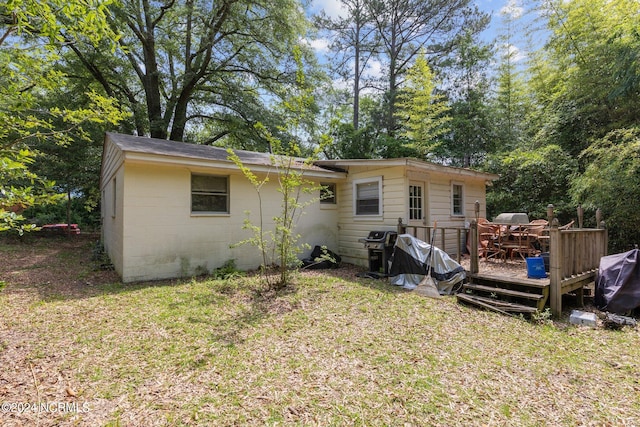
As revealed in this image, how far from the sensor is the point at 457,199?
8828mm

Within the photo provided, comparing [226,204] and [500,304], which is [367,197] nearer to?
[226,204]

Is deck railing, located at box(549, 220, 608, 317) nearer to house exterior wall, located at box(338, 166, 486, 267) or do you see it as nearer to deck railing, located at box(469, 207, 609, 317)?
deck railing, located at box(469, 207, 609, 317)

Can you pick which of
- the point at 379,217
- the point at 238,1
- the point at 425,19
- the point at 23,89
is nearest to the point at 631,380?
the point at 379,217

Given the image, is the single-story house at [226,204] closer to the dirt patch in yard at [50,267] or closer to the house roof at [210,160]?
the house roof at [210,160]

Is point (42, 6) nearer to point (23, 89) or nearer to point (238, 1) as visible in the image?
point (23, 89)

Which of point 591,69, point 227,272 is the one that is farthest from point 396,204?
point 591,69

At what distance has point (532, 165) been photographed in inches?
434

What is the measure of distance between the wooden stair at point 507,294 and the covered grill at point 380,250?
1834 mm

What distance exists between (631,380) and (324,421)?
299 centimetres

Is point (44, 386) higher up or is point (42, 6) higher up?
point (42, 6)

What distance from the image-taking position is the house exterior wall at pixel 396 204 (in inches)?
282

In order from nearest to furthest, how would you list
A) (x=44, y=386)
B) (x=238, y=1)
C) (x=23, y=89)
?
(x=44, y=386), (x=23, y=89), (x=238, y=1)

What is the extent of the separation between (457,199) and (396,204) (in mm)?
2823

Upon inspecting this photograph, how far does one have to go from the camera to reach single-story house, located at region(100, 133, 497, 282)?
238 inches
